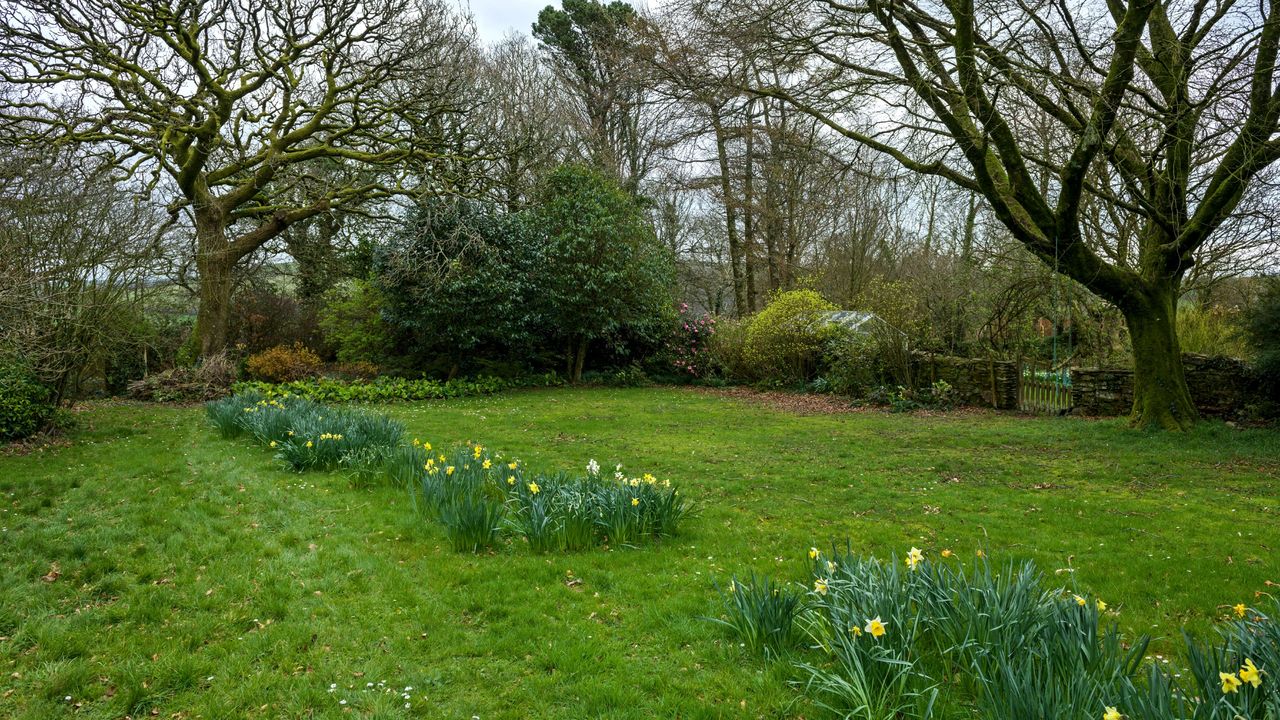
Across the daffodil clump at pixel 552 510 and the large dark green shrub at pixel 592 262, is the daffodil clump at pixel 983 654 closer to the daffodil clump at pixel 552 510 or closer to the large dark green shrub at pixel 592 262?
the daffodil clump at pixel 552 510

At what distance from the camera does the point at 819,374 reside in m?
15.9

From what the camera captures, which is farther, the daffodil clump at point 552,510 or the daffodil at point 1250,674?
the daffodil clump at point 552,510

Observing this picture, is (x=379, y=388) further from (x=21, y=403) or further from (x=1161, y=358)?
(x=1161, y=358)

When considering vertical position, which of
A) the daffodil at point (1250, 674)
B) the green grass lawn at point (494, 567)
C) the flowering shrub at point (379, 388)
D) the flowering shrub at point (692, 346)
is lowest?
the green grass lawn at point (494, 567)

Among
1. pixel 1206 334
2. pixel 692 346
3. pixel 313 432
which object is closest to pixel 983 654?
pixel 313 432

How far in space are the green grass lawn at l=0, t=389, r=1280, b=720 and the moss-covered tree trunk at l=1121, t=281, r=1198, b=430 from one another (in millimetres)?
911

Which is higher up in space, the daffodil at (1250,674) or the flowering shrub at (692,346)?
the flowering shrub at (692,346)

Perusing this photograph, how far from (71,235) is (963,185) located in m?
11.7

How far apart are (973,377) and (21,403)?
14.8 m

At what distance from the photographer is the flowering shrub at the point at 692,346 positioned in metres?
18.2

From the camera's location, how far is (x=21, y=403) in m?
7.87

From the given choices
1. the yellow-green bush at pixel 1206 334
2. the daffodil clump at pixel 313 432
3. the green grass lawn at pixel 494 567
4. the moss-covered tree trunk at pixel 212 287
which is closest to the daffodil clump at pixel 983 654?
the green grass lawn at pixel 494 567

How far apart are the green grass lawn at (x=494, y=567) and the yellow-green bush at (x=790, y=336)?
763 cm

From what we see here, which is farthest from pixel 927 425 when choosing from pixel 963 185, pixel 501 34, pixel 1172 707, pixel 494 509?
pixel 501 34
